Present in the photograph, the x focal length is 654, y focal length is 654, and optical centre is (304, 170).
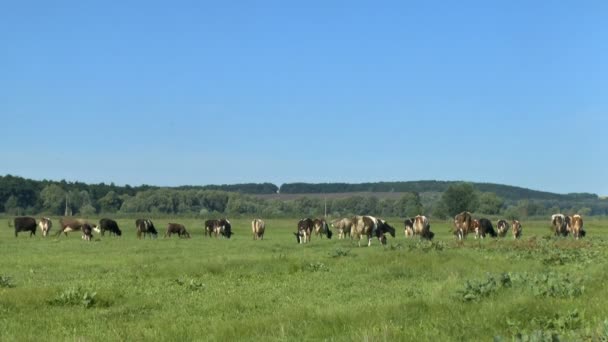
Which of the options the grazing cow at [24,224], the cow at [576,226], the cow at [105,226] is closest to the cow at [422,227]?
the cow at [576,226]

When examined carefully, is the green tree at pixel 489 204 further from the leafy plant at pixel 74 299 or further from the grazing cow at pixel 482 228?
the leafy plant at pixel 74 299

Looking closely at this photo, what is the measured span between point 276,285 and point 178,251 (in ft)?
55.7

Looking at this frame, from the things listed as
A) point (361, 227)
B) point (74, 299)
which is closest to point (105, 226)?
point (361, 227)

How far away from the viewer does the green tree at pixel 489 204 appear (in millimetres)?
134000

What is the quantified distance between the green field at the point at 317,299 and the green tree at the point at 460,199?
104346 mm

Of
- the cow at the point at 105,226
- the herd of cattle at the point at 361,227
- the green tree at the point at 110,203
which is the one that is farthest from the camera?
the green tree at the point at 110,203

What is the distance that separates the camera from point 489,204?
135 meters

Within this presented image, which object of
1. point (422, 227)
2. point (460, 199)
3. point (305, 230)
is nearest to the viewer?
point (305, 230)

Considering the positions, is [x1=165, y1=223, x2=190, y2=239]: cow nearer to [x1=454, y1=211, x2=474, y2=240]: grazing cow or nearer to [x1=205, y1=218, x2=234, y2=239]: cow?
[x1=205, y1=218, x2=234, y2=239]: cow

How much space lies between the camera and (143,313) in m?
13.9

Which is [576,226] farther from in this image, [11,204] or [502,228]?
[11,204]

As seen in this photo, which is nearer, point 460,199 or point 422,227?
point 422,227

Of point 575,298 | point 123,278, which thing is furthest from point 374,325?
point 123,278

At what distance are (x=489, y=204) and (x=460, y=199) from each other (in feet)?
33.0
